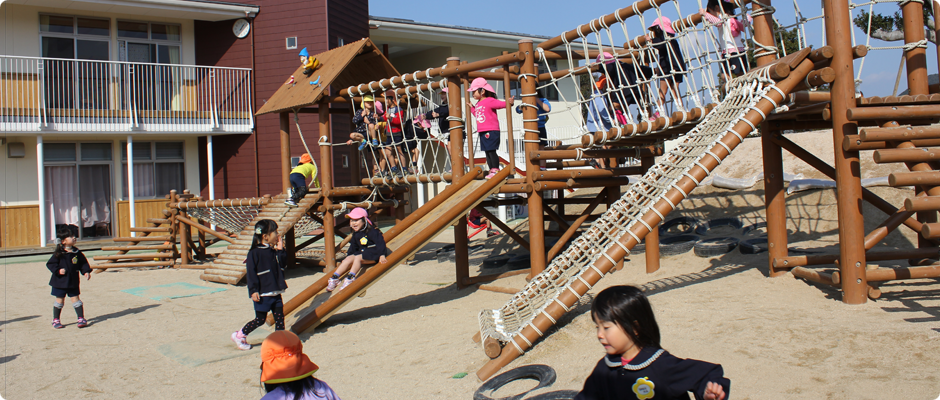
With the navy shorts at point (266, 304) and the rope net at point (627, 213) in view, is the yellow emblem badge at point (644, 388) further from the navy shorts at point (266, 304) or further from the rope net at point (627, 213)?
the navy shorts at point (266, 304)

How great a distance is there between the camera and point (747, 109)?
5.20 meters

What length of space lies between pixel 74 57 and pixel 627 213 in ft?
53.1

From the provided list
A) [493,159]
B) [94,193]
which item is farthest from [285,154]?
[94,193]

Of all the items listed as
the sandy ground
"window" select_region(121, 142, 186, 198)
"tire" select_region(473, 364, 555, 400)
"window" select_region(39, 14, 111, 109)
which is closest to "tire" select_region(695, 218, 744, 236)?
the sandy ground

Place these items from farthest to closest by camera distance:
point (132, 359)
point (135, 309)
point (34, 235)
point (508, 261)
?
point (34, 235) → point (508, 261) → point (135, 309) → point (132, 359)

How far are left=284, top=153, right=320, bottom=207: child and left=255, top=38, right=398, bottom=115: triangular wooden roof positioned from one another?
980 mm

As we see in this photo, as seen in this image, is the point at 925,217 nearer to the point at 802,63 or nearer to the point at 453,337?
the point at 802,63

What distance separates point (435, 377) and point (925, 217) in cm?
492

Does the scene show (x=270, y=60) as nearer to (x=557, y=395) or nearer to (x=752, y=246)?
(x=752, y=246)

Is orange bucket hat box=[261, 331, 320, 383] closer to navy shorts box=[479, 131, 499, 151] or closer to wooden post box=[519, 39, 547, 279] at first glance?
wooden post box=[519, 39, 547, 279]

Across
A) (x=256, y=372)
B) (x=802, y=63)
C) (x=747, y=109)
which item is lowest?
(x=256, y=372)

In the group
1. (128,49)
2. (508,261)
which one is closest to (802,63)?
(508,261)

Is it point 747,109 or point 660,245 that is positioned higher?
point 747,109

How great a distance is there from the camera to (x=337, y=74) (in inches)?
380
